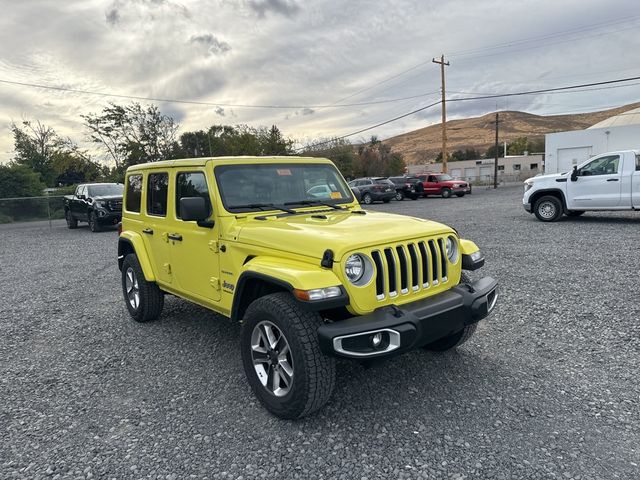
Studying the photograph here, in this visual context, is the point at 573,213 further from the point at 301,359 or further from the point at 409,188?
the point at 409,188

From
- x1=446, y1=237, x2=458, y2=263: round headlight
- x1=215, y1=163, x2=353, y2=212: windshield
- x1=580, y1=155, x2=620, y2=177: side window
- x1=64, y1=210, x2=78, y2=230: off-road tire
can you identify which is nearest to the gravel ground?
x1=446, y1=237, x2=458, y2=263: round headlight

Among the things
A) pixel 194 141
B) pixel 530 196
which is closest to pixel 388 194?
pixel 530 196

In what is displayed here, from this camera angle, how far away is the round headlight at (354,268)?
9.55 feet

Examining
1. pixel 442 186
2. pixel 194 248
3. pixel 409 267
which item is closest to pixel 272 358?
pixel 409 267

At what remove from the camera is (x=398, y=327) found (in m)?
2.73

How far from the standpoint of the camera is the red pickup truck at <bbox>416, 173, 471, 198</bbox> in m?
27.3

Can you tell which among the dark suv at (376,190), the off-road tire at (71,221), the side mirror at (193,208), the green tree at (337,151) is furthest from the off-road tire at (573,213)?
the green tree at (337,151)

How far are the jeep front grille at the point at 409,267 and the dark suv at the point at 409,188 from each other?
24.2 metres

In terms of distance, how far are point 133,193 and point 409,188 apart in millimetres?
23589

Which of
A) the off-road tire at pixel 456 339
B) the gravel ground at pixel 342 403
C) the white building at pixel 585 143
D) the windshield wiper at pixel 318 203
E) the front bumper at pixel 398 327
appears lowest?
the gravel ground at pixel 342 403

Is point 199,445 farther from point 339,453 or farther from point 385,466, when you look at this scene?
point 385,466

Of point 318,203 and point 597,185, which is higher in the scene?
point 597,185

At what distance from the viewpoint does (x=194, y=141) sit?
50656 millimetres

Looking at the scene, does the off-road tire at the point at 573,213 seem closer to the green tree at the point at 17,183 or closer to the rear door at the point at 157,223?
the rear door at the point at 157,223
